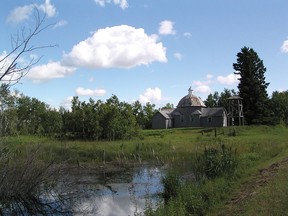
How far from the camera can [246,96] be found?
232 feet

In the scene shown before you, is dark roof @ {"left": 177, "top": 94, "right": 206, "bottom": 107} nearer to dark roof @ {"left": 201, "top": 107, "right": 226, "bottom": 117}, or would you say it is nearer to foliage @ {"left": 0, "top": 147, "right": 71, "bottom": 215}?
dark roof @ {"left": 201, "top": 107, "right": 226, "bottom": 117}

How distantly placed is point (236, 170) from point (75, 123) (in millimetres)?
37366

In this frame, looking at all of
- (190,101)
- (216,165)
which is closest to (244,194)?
(216,165)

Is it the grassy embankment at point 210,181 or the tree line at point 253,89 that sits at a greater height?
the tree line at point 253,89

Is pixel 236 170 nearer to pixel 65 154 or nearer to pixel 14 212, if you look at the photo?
pixel 14 212

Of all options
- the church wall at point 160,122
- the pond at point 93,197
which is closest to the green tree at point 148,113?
the church wall at point 160,122

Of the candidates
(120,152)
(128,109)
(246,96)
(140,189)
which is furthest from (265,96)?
(140,189)

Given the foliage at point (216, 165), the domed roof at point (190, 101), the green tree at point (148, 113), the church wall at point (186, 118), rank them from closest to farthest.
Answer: the foliage at point (216, 165)
the church wall at point (186, 118)
the domed roof at point (190, 101)
the green tree at point (148, 113)

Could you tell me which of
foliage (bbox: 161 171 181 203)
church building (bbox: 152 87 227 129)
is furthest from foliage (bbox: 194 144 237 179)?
church building (bbox: 152 87 227 129)

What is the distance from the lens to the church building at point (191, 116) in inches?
3169

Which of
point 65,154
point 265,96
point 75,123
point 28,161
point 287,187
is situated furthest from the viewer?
point 265,96

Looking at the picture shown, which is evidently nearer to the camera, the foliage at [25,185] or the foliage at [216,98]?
the foliage at [25,185]

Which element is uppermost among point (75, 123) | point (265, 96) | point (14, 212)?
point (265, 96)

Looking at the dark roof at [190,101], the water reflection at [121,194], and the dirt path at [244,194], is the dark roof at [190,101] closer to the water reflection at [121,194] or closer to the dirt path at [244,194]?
the water reflection at [121,194]
